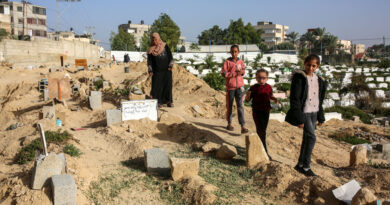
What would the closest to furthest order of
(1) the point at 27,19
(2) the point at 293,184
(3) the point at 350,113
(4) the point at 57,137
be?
1. (2) the point at 293,184
2. (4) the point at 57,137
3. (3) the point at 350,113
4. (1) the point at 27,19

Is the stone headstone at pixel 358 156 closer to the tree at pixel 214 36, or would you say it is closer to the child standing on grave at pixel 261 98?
the child standing on grave at pixel 261 98

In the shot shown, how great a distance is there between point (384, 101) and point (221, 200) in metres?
15.2

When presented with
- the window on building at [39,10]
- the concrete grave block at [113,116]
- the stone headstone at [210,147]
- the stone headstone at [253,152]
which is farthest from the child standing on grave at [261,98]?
the window on building at [39,10]

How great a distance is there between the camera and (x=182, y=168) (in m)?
3.96

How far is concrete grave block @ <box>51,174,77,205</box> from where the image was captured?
10.3ft

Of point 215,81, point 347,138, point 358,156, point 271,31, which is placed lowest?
point 347,138

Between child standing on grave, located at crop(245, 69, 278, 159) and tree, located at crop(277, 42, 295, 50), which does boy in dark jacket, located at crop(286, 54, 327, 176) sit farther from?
tree, located at crop(277, 42, 295, 50)

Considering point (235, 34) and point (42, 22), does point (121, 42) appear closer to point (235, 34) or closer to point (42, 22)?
point (42, 22)

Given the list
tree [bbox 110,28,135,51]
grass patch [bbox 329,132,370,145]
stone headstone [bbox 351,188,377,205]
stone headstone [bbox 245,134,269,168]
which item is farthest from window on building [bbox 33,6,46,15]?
stone headstone [bbox 351,188,377,205]

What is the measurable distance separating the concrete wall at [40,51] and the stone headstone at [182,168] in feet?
67.3

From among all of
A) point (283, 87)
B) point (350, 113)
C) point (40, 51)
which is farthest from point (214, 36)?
point (350, 113)

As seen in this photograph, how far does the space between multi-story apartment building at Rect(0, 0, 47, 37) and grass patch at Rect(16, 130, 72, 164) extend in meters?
46.3

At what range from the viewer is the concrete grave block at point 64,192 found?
10.3ft

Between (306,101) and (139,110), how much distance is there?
3147mm
